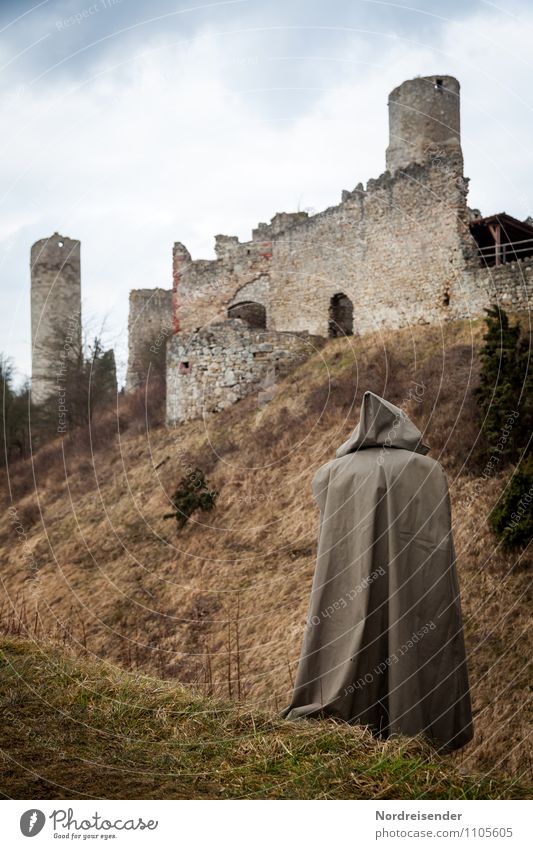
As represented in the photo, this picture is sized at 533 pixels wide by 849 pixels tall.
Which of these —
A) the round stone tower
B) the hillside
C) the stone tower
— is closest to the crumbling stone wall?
the stone tower

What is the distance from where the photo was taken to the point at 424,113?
2084 cm

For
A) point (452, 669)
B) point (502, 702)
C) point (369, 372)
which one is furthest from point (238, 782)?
A: point (369, 372)

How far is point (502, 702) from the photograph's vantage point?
660 centimetres

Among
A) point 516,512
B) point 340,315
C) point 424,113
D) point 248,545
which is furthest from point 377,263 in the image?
point 516,512

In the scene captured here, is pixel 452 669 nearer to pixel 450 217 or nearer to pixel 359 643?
pixel 359 643

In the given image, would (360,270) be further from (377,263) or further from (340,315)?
(340,315)

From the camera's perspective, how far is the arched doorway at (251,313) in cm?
2486

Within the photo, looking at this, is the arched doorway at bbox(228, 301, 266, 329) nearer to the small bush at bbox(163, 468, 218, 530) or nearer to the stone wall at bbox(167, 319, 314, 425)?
the stone wall at bbox(167, 319, 314, 425)

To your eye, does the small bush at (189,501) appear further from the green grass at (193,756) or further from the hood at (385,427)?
the hood at (385,427)

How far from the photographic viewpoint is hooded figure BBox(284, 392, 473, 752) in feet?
14.2

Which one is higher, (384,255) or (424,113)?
(424,113)

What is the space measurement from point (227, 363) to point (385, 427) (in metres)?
14.3

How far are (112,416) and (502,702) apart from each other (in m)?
17.2

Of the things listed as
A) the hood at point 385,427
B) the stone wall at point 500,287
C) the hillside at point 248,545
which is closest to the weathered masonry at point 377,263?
the stone wall at point 500,287
